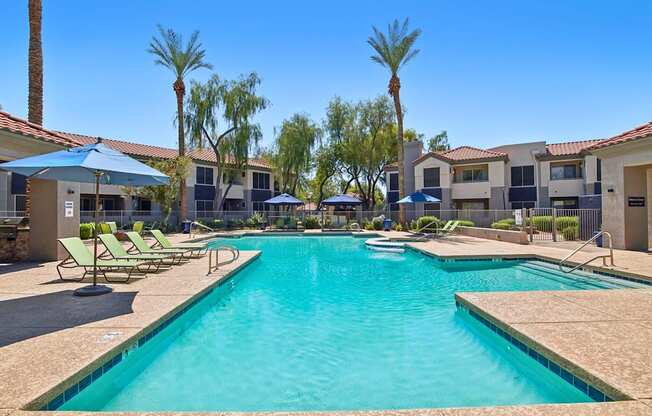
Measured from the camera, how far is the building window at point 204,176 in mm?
32781

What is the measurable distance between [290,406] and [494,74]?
1940cm

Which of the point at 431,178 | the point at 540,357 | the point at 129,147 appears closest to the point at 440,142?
the point at 431,178

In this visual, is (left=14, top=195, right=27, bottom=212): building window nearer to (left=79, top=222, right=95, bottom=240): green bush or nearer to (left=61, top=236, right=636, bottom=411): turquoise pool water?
(left=79, top=222, right=95, bottom=240): green bush

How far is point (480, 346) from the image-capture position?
505 cm

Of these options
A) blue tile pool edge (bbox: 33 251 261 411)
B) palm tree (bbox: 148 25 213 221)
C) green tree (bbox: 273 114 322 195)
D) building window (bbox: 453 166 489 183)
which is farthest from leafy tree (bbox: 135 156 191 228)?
building window (bbox: 453 166 489 183)

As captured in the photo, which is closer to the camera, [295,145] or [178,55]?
[178,55]

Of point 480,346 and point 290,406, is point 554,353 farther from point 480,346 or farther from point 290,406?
point 290,406

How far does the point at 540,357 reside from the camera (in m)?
3.98

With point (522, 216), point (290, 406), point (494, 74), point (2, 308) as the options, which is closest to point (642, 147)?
point (522, 216)

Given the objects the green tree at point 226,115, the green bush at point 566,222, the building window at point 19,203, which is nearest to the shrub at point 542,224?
the green bush at point 566,222

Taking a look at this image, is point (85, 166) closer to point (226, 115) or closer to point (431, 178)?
point (226, 115)

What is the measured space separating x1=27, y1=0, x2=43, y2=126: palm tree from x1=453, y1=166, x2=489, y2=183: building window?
28452 millimetres

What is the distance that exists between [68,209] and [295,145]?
23.8 metres

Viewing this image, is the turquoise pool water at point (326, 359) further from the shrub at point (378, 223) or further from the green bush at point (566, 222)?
the shrub at point (378, 223)
